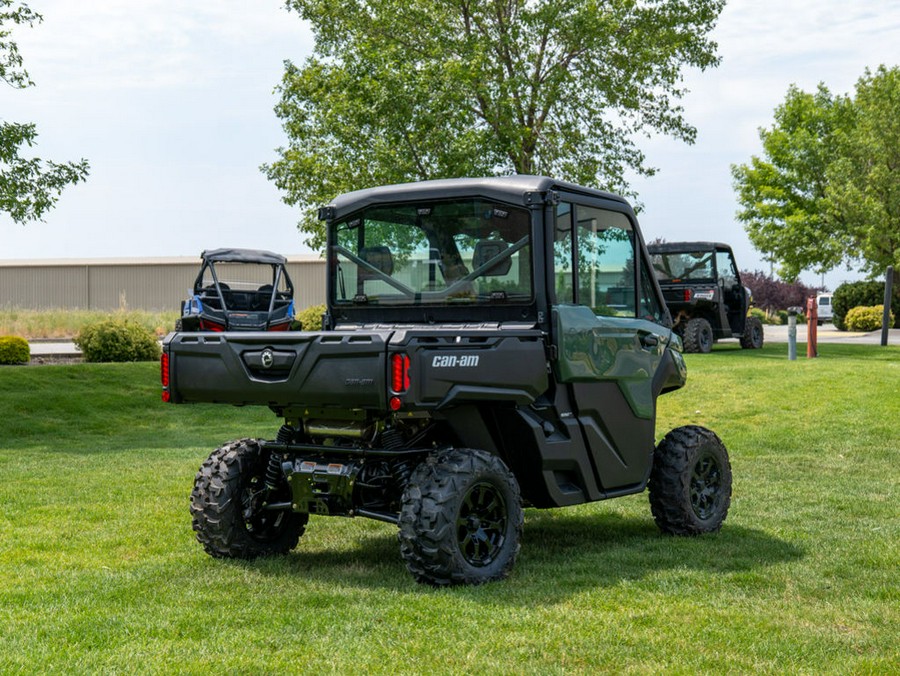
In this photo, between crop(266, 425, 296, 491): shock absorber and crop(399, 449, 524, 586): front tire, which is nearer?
crop(399, 449, 524, 586): front tire

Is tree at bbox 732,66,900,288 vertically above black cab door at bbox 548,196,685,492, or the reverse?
tree at bbox 732,66,900,288

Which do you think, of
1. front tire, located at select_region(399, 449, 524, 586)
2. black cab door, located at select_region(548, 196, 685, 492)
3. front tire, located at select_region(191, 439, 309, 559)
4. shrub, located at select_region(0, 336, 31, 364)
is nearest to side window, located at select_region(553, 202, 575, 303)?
black cab door, located at select_region(548, 196, 685, 492)

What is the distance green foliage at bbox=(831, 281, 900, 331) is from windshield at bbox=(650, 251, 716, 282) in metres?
20.7

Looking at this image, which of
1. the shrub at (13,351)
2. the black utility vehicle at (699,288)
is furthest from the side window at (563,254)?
the shrub at (13,351)

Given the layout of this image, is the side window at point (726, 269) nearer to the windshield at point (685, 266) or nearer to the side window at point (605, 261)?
the windshield at point (685, 266)

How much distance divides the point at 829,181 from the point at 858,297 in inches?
178

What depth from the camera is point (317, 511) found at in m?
6.82

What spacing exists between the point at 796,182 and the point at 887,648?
4614cm

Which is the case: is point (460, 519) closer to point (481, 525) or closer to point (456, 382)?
point (481, 525)

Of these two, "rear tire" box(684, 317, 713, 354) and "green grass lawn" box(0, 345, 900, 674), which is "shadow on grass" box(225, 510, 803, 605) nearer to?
"green grass lawn" box(0, 345, 900, 674)

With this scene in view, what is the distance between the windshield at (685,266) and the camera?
1006 inches

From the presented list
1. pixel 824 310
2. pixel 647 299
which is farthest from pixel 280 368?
pixel 824 310

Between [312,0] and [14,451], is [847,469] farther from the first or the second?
[312,0]

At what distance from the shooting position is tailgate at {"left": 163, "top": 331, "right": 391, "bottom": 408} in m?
6.14
